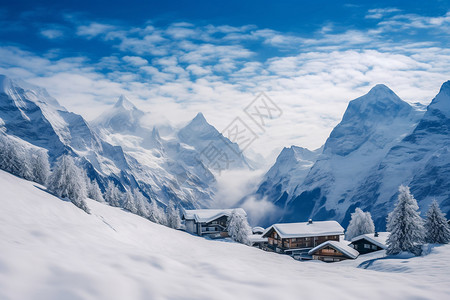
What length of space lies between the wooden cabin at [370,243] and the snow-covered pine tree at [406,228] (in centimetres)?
1064

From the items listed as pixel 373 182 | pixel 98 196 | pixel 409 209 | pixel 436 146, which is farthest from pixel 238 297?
pixel 436 146

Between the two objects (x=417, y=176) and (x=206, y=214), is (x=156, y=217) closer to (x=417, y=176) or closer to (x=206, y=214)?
(x=206, y=214)

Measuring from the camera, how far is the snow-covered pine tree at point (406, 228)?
34550 millimetres

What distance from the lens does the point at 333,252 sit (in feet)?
150

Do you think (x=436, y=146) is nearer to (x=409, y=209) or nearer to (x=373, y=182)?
(x=373, y=182)

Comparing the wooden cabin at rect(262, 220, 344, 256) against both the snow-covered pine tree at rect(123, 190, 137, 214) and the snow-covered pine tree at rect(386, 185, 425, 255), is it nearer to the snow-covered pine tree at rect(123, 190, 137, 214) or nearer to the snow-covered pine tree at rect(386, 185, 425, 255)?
the snow-covered pine tree at rect(386, 185, 425, 255)

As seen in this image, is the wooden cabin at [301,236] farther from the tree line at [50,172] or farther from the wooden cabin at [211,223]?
the tree line at [50,172]

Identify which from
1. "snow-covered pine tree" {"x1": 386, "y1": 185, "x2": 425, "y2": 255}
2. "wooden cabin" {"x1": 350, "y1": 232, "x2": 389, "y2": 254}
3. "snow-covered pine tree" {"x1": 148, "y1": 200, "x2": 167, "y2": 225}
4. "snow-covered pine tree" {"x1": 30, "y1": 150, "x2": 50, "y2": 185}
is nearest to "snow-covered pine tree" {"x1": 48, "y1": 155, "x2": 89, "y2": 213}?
"snow-covered pine tree" {"x1": 30, "y1": 150, "x2": 50, "y2": 185}

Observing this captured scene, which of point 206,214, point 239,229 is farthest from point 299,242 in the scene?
point 206,214

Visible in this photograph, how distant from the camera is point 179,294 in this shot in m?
6.65

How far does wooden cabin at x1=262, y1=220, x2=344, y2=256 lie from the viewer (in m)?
54.4

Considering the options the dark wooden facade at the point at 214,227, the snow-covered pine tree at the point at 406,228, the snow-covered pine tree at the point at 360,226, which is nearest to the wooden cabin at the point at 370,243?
the snow-covered pine tree at the point at 406,228

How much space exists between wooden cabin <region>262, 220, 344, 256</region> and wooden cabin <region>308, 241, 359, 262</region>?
22.4ft

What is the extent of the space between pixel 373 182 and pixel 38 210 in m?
206
